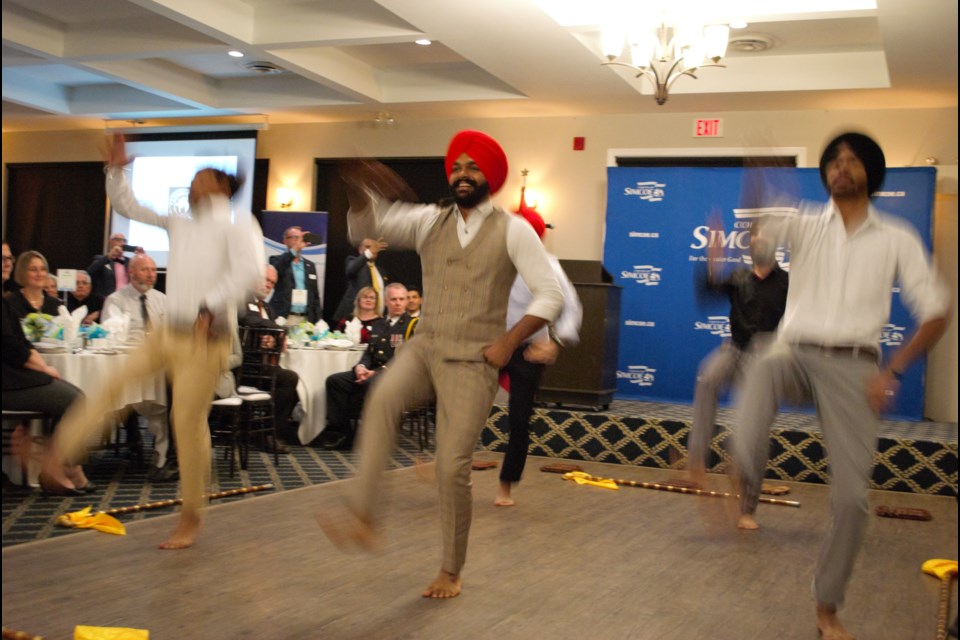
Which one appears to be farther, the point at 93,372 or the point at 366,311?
the point at 366,311

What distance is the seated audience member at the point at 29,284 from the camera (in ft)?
20.6

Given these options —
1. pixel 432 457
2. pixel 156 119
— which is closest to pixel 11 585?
pixel 432 457

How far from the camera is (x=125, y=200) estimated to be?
397cm

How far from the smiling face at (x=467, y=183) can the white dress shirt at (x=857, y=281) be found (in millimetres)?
1048

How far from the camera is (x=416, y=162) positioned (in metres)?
12.1

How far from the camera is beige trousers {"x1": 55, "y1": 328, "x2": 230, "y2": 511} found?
3510mm

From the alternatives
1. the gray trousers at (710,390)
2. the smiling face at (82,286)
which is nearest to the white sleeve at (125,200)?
the gray trousers at (710,390)

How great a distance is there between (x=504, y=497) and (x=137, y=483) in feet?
7.03

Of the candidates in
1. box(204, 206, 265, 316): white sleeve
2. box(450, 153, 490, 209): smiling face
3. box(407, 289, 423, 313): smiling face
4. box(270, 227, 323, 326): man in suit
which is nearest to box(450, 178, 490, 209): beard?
box(450, 153, 490, 209): smiling face

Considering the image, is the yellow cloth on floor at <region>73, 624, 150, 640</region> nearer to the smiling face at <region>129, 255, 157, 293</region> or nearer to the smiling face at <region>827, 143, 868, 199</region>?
the smiling face at <region>827, 143, 868, 199</region>

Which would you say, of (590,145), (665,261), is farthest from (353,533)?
(590,145)

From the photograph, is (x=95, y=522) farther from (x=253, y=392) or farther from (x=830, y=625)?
(x=830, y=625)

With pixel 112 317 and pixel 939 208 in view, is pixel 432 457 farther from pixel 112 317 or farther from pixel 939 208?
pixel 939 208

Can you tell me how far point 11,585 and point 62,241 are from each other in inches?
454
